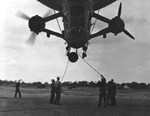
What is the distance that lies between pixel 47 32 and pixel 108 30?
5.31m

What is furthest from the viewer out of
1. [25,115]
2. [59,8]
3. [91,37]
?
[59,8]

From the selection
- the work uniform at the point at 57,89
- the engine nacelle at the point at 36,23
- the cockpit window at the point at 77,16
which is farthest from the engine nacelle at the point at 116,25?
the work uniform at the point at 57,89

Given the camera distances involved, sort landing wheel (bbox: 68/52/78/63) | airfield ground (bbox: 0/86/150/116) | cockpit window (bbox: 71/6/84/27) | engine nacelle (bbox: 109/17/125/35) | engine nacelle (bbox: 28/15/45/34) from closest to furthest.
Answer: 1. airfield ground (bbox: 0/86/150/116)
2. cockpit window (bbox: 71/6/84/27)
3. engine nacelle (bbox: 28/15/45/34)
4. landing wheel (bbox: 68/52/78/63)
5. engine nacelle (bbox: 109/17/125/35)

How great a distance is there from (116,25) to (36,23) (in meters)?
6.73

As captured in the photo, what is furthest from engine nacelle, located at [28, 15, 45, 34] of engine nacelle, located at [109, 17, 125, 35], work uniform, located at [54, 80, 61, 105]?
engine nacelle, located at [109, 17, 125, 35]

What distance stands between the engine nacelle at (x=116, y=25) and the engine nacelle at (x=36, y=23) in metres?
5.89

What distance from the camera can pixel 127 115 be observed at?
13742mm

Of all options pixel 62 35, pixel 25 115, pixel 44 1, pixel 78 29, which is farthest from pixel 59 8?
pixel 25 115

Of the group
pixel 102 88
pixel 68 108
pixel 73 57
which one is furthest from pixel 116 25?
pixel 68 108

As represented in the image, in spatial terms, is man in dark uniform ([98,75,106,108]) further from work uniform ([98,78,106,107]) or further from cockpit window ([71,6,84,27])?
cockpit window ([71,6,84,27])

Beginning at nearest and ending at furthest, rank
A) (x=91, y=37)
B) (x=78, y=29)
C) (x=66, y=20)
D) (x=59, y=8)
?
(x=78, y=29) < (x=66, y=20) < (x=91, y=37) < (x=59, y=8)

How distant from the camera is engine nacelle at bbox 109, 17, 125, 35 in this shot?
23578 millimetres

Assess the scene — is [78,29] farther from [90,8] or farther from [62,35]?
[62,35]

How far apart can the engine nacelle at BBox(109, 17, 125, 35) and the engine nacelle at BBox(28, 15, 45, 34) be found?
19.3ft
